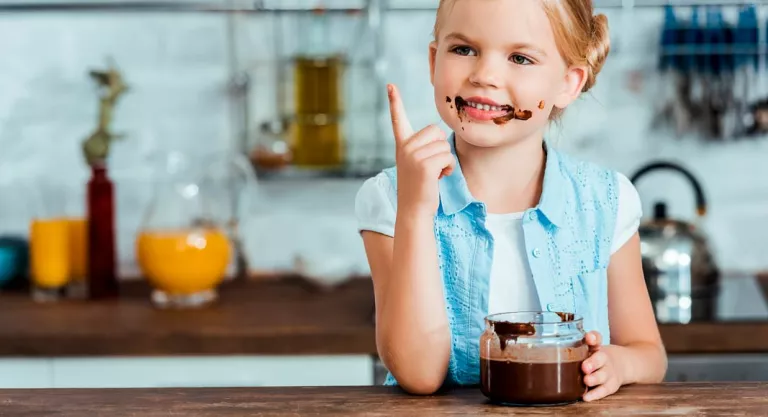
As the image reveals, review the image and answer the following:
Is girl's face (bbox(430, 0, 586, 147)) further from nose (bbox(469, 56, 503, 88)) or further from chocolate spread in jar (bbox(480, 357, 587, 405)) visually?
chocolate spread in jar (bbox(480, 357, 587, 405))

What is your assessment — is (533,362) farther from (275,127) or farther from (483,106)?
(275,127)

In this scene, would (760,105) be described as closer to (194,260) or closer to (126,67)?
(194,260)

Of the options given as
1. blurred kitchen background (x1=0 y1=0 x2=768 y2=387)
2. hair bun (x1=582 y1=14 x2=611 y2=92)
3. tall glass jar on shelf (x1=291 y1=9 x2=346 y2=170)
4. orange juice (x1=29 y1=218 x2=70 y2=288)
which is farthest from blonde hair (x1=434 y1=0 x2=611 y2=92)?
orange juice (x1=29 y1=218 x2=70 y2=288)

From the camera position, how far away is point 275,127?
7.97ft

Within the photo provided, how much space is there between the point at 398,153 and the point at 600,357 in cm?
27

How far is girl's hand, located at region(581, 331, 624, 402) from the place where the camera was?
946mm

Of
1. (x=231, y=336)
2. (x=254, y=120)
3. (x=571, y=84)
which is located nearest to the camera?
(x=571, y=84)

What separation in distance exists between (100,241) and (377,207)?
4.17ft

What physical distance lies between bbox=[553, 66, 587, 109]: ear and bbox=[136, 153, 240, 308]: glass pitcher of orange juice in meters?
1.20

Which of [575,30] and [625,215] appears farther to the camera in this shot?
[625,215]

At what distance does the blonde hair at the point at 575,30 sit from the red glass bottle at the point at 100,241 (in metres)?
1.36

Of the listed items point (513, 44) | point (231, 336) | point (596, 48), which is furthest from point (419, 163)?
point (231, 336)

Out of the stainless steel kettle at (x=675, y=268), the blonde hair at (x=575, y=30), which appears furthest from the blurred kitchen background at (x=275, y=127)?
the blonde hair at (x=575, y=30)

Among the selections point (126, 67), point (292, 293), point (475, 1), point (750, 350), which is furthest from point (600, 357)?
point (126, 67)
